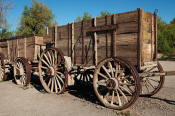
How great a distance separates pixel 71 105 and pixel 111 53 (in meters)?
2.03

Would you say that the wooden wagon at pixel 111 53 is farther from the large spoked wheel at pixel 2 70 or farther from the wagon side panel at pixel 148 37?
the large spoked wheel at pixel 2 70

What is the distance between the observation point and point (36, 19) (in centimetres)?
3075

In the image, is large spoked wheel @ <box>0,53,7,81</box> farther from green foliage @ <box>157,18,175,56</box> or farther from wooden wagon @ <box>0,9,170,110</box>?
green foliage @ <box>157,18,175,56</box>

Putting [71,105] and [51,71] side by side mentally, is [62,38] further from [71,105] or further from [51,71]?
[71,105]

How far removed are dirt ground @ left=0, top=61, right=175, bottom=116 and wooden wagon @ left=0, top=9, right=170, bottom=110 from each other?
1.14 feet

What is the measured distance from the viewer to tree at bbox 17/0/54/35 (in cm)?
2877

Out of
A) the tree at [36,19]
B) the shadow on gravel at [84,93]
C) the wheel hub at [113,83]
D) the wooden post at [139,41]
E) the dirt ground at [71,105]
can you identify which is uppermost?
the tree at [36,19]

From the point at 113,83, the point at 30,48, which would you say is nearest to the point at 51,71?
the point at 30,48

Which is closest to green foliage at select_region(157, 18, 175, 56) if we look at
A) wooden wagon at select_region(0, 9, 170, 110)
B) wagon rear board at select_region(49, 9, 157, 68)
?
wooden wagon at select_region(0, 9, 170, 110)

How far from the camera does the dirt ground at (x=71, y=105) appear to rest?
4292 millimetres

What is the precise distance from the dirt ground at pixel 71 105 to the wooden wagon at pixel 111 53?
1.14ft

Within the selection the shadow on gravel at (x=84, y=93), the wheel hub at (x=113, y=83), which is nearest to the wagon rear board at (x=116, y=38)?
the wheel hub at (x=113, y=83)

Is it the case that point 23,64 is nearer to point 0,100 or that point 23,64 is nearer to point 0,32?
point 0,100

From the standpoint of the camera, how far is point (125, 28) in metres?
4.49
